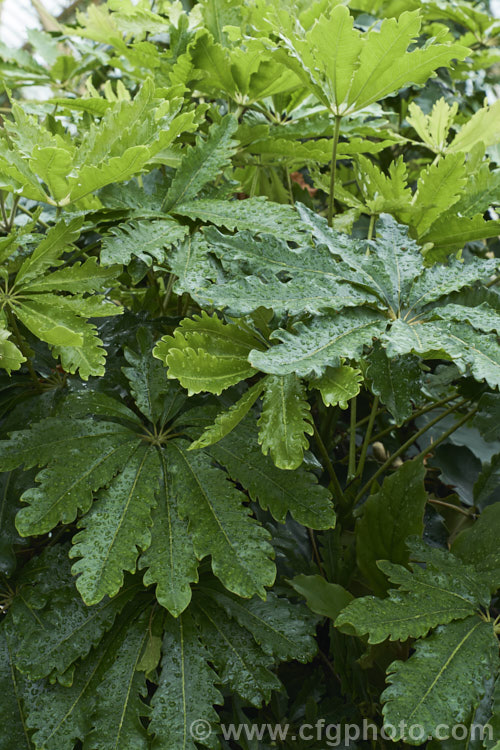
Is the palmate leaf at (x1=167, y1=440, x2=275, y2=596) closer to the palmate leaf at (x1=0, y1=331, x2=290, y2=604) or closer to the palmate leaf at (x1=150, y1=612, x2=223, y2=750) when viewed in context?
the palmate leaf at (x1=0, y1=331, x2=290, y2=604)

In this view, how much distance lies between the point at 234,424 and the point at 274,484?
0.42ft

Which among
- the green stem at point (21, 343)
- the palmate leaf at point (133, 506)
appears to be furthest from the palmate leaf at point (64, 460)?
the green stem at point (21, 343)

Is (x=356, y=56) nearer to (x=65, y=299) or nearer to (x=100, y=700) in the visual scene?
(x=65, y=299)

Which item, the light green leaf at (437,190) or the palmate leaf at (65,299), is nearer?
the palmate leaf at (65,299)

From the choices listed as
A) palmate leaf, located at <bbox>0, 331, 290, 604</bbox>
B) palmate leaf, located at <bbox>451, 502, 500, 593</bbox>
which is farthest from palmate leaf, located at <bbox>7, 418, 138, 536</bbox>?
palmate leaf, located at <bbox>451, 502, 500, 593</bbox>

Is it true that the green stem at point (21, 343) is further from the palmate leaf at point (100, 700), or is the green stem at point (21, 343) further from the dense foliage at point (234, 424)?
the palmate leaf at point (100, 700)

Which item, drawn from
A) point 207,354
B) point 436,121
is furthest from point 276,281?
point 436,121

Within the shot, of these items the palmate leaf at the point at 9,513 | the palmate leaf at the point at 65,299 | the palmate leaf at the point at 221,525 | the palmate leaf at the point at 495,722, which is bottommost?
the palmate leaf at the point at 495,722

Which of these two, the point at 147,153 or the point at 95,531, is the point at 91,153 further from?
the point at 95,531

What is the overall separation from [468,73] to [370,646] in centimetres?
149

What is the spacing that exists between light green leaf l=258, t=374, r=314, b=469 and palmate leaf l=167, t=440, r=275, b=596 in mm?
103

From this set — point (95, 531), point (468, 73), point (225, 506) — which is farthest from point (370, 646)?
point (468, 73)

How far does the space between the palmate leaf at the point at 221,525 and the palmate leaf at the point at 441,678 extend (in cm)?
16

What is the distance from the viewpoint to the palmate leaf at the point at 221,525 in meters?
0.62
